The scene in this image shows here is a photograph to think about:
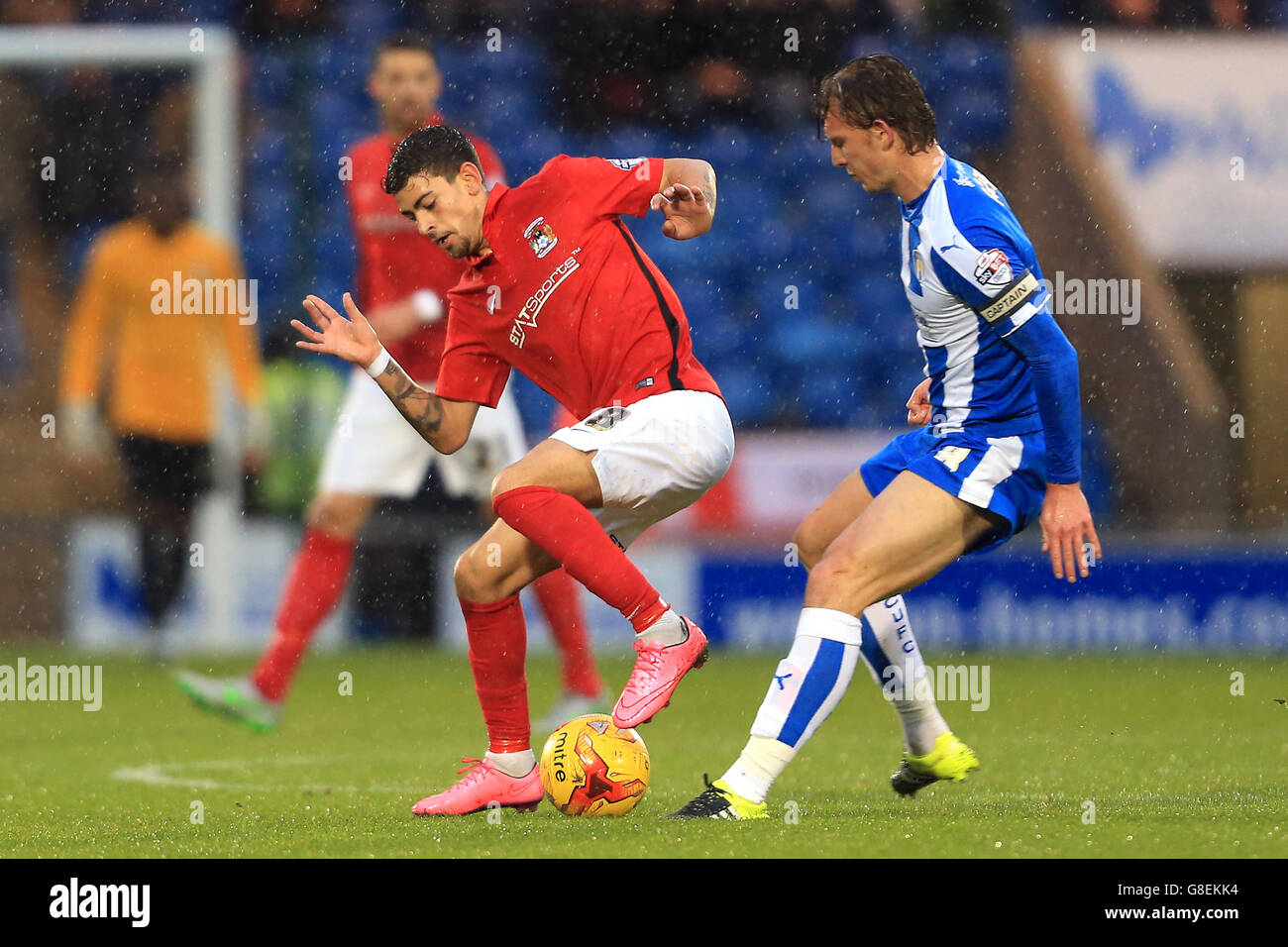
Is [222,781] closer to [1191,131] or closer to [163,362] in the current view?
[163,362]

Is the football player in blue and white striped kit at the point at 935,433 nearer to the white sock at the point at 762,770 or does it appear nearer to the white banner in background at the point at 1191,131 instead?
the white sock at the point at 762,770

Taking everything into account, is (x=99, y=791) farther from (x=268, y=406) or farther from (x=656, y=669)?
(x=268, y=406)

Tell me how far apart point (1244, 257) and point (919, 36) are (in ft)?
8.89

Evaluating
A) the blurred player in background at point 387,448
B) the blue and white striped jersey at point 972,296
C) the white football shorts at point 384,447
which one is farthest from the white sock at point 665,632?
the white football shorts at point 384,447

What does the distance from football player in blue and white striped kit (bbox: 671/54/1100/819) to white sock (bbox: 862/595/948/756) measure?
1.01ft

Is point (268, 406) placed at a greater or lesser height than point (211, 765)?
greater

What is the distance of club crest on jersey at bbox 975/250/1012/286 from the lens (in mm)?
4293

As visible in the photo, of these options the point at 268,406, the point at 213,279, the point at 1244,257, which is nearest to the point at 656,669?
the point at 213,279

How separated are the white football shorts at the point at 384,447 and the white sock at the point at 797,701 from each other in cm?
267

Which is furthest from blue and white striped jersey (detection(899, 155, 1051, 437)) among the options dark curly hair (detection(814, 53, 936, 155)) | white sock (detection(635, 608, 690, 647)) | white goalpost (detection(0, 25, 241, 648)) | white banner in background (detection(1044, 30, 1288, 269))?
white banner in background (detection(1044, 30, 1288, 269))

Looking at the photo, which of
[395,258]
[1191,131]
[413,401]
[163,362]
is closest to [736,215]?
[1191,131]

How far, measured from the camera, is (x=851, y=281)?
40.2 ft

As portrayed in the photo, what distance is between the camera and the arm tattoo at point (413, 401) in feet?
15.6

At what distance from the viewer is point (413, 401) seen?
4836mm
